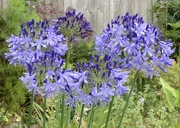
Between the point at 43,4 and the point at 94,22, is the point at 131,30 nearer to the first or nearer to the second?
the point at 43,4

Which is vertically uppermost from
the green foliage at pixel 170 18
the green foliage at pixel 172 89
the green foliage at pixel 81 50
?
the green foliage at pixel 170 18

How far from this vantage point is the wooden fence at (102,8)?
21.7 ft

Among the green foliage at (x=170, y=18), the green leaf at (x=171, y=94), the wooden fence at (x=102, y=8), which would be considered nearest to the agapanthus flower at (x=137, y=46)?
the green leaf at (x=171, y=94)

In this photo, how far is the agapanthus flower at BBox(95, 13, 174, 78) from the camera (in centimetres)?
191

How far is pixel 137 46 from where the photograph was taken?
189 cm

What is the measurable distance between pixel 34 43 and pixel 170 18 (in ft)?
21.0

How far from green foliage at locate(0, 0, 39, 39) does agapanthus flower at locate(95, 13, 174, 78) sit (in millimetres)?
2791

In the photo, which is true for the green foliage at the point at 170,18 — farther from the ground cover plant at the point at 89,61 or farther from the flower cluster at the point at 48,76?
the flower cluster at the point at 48,76

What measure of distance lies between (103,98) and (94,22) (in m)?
5.35

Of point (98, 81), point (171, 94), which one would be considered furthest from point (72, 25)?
point (171, 94)

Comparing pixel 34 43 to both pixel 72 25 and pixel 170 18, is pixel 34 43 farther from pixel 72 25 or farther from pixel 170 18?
pixel 170 18

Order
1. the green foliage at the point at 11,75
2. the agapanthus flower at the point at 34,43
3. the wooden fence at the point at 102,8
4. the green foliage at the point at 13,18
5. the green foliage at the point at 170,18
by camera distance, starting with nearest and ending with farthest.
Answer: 1. the agapanthus flower at the point at 34,43
2. the green foliage at the point at 11,75
3. the green foliage at the point at 13,18
4. the wooden fence at the point at 102,8
5. the green foliage at the point at 170,18

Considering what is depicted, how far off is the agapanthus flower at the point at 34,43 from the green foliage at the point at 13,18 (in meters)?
2.73

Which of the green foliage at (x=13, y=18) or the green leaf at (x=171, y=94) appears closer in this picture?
the green leaf at (x=171, y=94)
